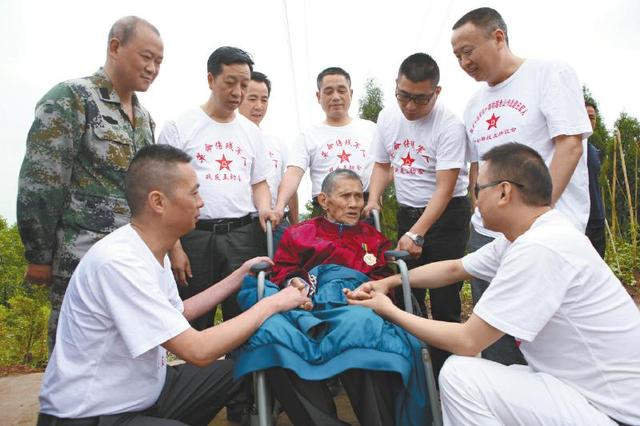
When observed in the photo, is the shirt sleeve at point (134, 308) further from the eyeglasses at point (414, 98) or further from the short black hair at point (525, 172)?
the eyeglasses at point (414, 98)

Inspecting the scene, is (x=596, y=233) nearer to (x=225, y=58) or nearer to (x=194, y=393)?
(x=225, y=58)

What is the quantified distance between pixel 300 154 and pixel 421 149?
1.06 m

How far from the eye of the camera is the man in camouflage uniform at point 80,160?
2.23 m

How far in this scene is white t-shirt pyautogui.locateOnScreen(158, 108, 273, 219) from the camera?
3107 mm

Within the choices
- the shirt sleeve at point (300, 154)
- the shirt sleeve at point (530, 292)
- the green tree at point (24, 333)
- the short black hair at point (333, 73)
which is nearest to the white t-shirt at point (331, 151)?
the shirt sleeve at point (300, 154)

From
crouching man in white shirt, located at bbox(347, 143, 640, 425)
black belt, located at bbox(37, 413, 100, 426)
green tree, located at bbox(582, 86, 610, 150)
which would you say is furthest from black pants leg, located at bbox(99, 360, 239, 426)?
green tree, located at bbox(582, 86, 610, 150)

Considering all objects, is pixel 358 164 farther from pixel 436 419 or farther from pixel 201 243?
pixel 436 419

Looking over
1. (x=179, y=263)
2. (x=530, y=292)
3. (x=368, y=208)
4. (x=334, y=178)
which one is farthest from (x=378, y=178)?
(x=530, y=292)

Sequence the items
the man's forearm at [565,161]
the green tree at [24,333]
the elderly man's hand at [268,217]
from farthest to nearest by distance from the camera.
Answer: the green tree at [24,333]
the elderly man's hand at [268,217]
the man's forearm at [565,161]

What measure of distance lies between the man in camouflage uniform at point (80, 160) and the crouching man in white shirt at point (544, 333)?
1.84m

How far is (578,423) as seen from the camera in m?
1.59

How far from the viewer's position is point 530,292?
166 cm

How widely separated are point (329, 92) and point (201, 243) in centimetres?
167

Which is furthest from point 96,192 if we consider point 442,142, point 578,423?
Answer: point 578,423
